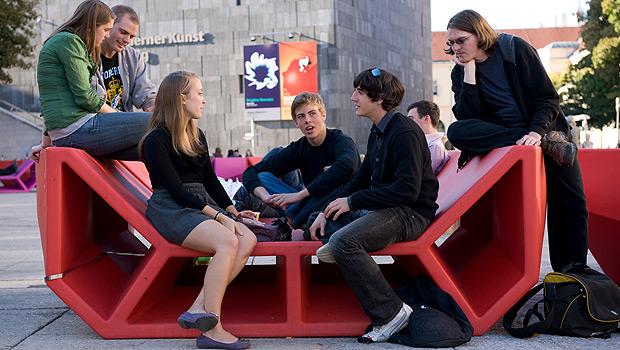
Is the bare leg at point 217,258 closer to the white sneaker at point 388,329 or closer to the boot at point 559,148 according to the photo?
the white sneaker at point 388,329

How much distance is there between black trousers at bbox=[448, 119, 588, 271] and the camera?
167 inches

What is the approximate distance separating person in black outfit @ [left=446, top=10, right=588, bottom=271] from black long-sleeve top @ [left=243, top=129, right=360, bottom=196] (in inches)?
30.2

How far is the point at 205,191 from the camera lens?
13.7ft

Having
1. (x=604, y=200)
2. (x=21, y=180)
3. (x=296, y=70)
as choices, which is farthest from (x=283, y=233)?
(x=296, y=70)

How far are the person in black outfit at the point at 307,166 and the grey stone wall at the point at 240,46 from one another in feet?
101

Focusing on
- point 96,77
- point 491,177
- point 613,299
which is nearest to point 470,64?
point 491,177

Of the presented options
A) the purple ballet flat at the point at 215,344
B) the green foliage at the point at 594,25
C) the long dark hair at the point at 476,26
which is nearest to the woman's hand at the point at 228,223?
the purple ballet flat at the point at 215,344

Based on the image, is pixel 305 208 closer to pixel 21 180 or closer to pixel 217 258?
pixel 217 258

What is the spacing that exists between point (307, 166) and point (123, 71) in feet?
5.02

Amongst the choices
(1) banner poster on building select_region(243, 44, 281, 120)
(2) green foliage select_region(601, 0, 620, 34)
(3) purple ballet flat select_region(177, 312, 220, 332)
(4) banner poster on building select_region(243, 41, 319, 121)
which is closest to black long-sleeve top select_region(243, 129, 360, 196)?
(3) purple ballet flat select_region(177, 312, 220, 332)

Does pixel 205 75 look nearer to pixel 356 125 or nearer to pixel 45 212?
pixel 356 125

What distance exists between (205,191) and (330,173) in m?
0.94

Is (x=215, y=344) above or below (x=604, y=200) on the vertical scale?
below

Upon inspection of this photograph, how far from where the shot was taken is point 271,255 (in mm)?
3789
